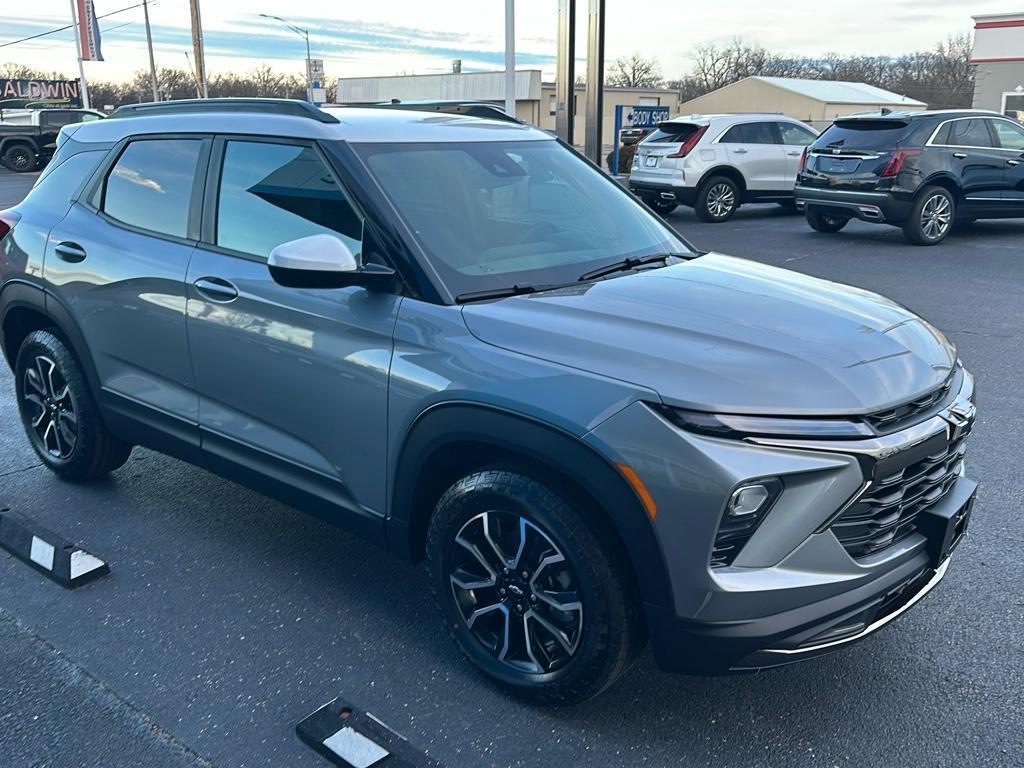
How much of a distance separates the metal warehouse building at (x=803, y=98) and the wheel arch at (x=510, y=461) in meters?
47.7

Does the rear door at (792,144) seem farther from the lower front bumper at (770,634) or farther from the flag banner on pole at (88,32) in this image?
the flag banner on pole at (88,32)

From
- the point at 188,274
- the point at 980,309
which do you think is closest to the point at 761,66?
the point at 980,309

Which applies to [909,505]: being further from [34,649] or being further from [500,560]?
[34,649]

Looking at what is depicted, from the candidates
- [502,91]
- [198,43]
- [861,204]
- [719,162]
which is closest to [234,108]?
Answer: [861,204]

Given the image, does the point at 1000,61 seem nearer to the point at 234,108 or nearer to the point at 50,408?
the point at 234,108

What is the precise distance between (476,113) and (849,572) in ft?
9.50

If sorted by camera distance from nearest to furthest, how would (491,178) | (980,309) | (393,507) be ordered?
(393,507) → (491,178) → (980,309)

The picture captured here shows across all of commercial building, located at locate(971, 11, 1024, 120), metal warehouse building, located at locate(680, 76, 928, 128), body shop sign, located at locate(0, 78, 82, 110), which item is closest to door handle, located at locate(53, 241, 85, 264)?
commercial building, located at locate(971, 11, 1024, 120)

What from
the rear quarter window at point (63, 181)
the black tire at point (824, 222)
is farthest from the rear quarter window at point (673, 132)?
the rear quarter window at point (63, 181)

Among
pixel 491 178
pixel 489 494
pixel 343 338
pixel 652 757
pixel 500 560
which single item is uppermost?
pixel 491 178

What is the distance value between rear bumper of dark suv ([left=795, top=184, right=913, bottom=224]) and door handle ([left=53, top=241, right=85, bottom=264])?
34.4 ft

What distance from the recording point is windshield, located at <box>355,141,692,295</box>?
3.13m

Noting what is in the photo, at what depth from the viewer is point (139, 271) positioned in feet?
12.7

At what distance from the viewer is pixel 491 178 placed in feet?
11.6
